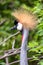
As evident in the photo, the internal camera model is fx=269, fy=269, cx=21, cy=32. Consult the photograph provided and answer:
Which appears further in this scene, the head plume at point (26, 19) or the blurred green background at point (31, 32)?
the blurred green background at point (31, 32)

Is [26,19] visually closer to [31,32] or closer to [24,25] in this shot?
[24,25]

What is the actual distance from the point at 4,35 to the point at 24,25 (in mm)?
1316

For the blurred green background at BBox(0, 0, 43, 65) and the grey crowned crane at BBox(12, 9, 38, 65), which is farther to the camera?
the blurred green background at BBox(0, 0, 43, 65)

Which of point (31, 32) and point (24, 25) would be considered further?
point (31, 32)

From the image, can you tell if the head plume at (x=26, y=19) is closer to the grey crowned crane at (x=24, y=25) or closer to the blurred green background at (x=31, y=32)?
the grey crowned crane at (x=24, y=25)

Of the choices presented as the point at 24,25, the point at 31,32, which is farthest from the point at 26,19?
the point at 31,32

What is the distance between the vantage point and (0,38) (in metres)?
3.52

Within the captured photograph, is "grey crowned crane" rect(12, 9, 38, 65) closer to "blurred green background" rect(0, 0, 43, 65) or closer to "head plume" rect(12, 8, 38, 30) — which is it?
"head plume" rect(12, 8, 38, 30)

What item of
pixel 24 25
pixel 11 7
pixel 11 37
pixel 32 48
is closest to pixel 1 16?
pixel 11 7

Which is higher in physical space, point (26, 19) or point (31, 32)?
point (26, 19)

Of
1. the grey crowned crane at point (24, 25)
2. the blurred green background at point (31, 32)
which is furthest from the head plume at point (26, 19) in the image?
the blurred green background at point (31, 32)

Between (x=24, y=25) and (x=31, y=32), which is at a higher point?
(x=24, y=25)

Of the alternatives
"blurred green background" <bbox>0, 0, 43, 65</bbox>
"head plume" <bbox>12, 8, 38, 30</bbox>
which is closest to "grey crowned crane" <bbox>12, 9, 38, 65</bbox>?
"head plume" <bbox>12, 8, 38, 30</bbox>

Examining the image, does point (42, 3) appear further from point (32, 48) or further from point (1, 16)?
point (1, 16)
